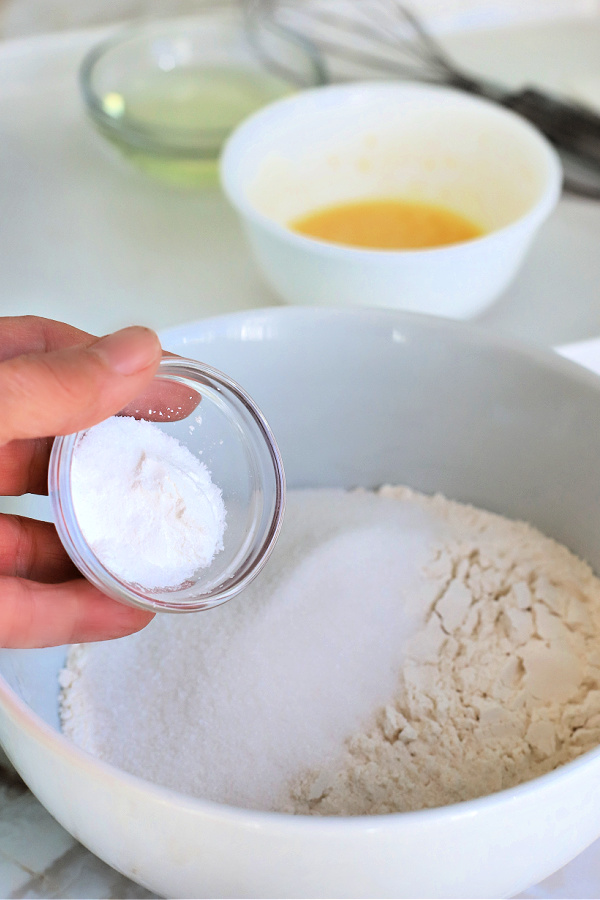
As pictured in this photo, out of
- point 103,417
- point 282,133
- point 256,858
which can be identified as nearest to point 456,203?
point 282,133

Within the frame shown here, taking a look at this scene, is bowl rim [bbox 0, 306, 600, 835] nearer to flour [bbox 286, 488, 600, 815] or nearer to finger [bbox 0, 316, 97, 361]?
flour [bbox 286, 488, 600, 815]

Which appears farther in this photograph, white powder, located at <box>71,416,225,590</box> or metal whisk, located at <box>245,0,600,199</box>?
metal whisk, located at <box>245,0,600,199</box>

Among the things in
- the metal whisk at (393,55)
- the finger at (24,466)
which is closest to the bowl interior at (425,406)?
the finger at (24,466)

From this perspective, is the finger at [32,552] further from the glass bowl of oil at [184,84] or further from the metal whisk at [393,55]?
the metal whisk at [393,55]

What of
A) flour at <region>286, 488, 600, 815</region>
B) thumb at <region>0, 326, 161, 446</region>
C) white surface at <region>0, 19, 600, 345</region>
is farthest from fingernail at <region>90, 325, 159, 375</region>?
white surface at <region>0, 19, 600, 345</region>

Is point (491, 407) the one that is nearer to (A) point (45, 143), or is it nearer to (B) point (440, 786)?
(B) point (440, 786)

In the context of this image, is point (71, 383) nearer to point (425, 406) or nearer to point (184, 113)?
point (425, 406)

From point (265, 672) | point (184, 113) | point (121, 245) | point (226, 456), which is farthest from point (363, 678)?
point (184, 113)
